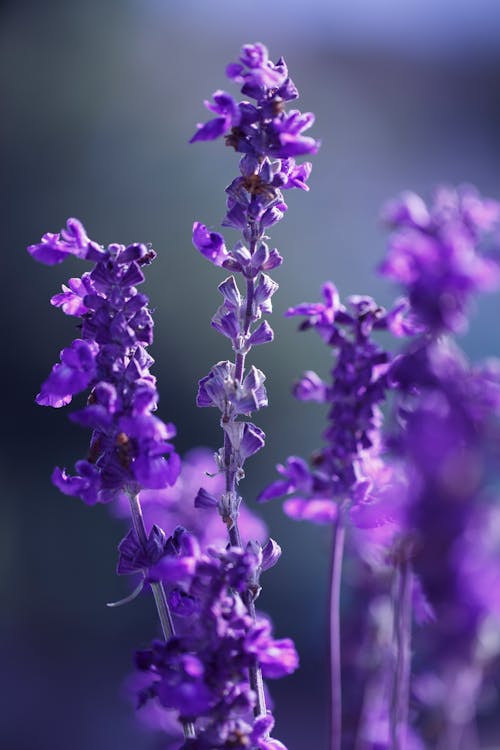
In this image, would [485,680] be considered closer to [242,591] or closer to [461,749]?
[461,749]

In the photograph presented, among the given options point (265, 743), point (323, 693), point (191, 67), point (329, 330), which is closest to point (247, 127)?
point (329, 330)

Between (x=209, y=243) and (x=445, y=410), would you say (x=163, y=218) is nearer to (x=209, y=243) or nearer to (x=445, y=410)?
(x=209, y=243)

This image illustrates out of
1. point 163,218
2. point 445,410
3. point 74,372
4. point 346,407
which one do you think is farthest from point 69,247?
point 163,218

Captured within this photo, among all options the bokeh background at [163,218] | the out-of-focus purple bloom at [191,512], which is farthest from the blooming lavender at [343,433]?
the bokeh background at [163,218]

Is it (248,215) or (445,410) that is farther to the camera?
(248,215)

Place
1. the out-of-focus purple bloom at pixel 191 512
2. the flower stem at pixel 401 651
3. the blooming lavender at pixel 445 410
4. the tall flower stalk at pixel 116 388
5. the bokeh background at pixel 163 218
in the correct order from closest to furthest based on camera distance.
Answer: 1. the blooming lavender at pixel 445 410
2. the flower stem at pixel 401 651
3. the tall flower stalk at pixel 116 388
4. the out-of-focus purple bloom at pixel 191 512
5. the bokeh background at pixel 163 218

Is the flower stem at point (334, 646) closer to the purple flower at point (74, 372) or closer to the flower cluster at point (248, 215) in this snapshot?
the flower cluster at point (248, 215)
